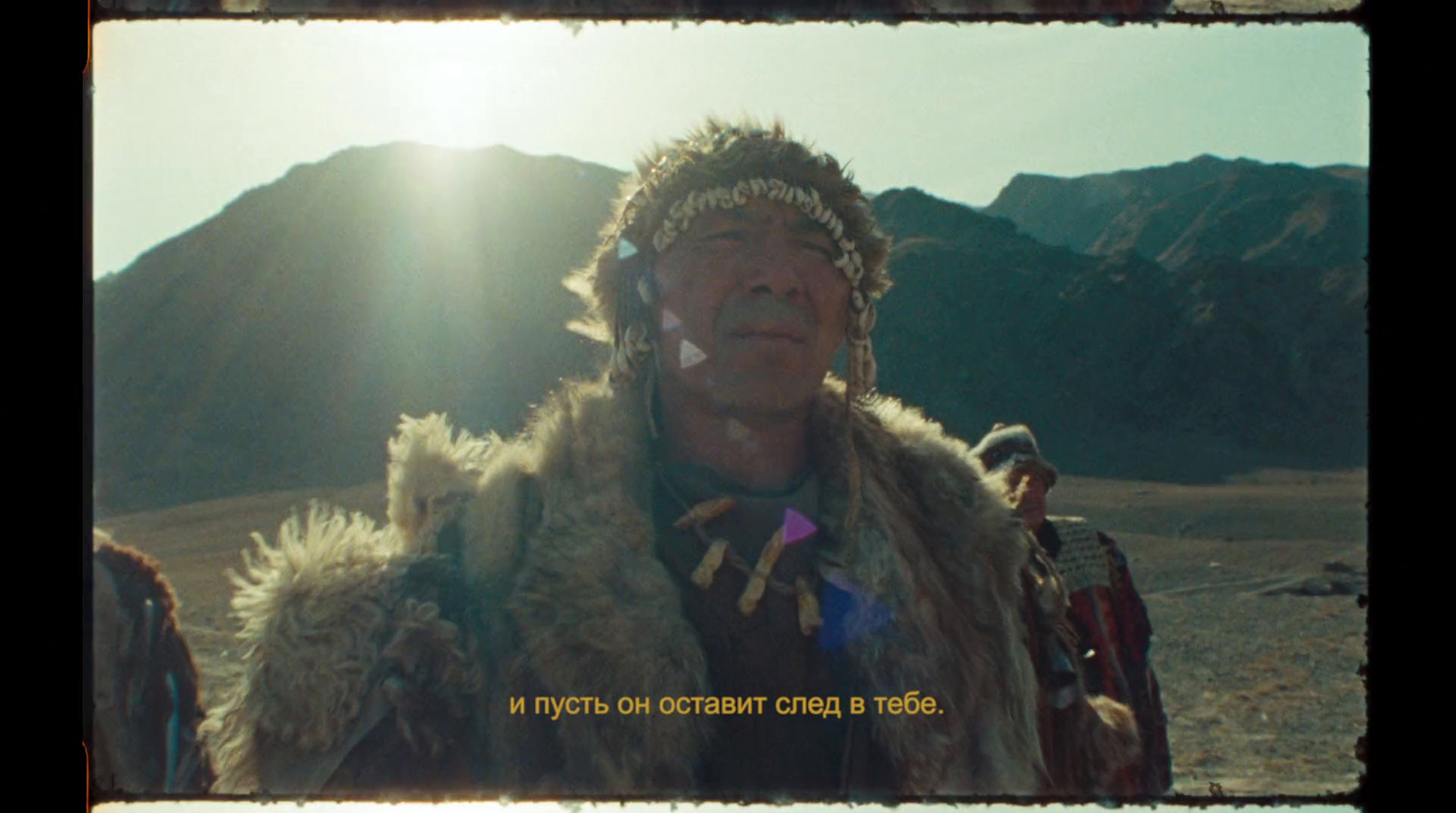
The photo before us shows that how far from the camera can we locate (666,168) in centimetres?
212

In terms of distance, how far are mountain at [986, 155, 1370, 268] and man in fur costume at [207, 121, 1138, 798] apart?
12.3m

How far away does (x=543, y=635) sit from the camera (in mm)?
1793

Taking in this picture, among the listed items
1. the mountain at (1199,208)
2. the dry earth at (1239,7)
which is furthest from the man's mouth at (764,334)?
the mountain at (1199,208)

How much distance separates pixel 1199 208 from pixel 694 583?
15.0 meters

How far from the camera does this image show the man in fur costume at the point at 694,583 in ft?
5.74

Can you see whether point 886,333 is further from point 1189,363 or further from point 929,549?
point 929,549

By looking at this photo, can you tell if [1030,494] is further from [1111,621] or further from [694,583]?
[694,583]

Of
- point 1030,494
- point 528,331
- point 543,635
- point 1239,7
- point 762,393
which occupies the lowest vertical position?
point 543,635

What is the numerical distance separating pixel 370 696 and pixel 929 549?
1046 millimetres

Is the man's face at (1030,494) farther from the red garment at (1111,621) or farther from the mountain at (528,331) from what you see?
the mountain at (528,331)

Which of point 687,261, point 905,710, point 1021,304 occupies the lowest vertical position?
point 905,710

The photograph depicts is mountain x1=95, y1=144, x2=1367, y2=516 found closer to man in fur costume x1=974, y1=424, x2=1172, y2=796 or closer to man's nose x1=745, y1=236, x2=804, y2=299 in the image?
man in fur costume x1=974, y1=424, x2=1172, y2=796

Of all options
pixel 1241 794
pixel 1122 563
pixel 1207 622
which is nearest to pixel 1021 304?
pixel 1207 622

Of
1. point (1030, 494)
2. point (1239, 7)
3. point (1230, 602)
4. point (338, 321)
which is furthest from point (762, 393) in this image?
point (338, 321)
